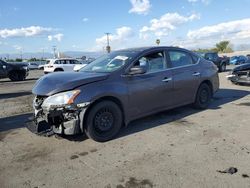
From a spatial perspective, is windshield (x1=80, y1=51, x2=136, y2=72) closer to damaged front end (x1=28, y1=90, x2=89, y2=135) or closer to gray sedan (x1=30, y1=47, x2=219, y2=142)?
gray sedan (x1=30, y1=47, x2=219, y2=142)

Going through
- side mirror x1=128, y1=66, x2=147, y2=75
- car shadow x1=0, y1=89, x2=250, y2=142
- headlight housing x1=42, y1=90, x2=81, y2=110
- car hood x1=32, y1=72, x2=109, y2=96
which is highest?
side mirror x1=128, y1=66, x2=147, y2=75

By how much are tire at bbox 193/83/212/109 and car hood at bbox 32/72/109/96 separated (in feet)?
9.90

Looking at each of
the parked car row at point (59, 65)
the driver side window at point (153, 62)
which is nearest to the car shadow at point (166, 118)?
the driver side window at point (153, 62)

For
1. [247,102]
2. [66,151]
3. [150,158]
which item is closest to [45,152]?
[66,151]

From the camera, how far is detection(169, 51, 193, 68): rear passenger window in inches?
268

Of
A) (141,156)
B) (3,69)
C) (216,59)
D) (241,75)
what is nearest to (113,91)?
(141,156)

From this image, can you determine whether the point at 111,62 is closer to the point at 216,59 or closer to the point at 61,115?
the point at 61,115

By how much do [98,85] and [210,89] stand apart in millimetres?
3813

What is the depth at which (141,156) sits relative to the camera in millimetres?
4621

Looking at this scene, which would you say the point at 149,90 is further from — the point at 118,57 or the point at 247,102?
the point at 247,102

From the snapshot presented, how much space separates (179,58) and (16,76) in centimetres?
1615

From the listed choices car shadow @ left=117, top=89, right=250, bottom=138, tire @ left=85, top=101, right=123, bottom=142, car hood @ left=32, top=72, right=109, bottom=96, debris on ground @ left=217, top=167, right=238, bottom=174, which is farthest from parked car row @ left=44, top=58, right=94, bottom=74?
debris on ground @ left=217, top=167, right=238, bottom=174

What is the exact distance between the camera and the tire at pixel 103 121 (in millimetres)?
5164

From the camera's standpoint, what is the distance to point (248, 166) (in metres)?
4.13
